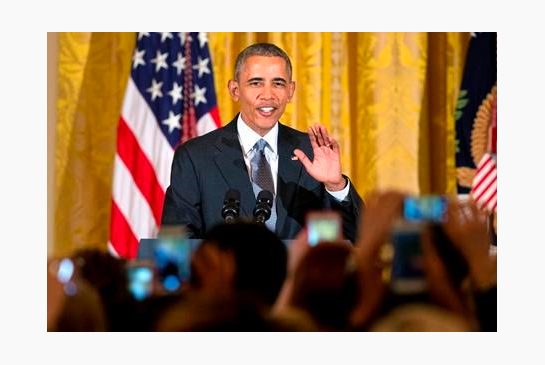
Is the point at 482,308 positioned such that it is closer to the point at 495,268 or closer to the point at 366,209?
the point at 495,268

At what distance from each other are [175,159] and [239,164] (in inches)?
15.2

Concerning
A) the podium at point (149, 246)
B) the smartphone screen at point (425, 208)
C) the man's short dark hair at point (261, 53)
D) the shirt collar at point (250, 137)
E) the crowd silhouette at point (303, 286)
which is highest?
the man's short dark hair at point (261, 53)

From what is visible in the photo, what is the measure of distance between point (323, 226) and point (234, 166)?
2.02 ft

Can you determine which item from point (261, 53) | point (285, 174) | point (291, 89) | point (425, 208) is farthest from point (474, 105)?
point (261, 53)

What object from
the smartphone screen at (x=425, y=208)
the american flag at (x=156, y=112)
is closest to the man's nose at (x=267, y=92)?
the american flag at (x=156, y=112)

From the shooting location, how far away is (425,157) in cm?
674

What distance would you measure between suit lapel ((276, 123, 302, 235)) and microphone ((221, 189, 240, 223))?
0.77 ft

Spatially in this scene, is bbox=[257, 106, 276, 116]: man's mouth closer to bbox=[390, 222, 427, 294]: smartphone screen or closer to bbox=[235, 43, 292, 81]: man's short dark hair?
bbox=[235, 43, 292, 81]: man's short dark hair

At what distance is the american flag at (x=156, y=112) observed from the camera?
21.6 feet

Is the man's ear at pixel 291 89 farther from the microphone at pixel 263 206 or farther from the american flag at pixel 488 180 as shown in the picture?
the american flag at pixel 488 180

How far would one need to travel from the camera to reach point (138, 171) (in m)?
6.61

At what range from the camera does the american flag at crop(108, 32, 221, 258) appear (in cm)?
659

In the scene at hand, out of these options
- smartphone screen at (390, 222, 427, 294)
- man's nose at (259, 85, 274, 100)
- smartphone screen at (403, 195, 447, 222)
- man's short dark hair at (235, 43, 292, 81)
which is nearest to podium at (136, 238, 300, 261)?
smartphone screen at (390, 222, 427, 294)
